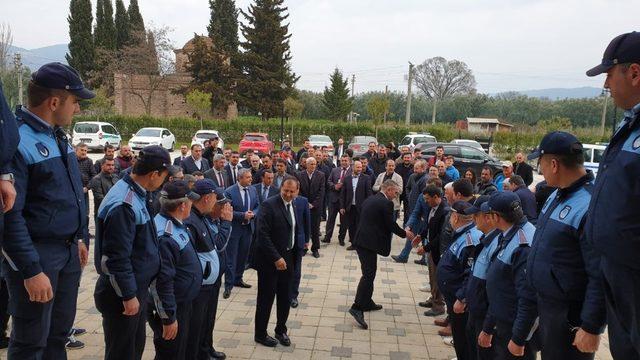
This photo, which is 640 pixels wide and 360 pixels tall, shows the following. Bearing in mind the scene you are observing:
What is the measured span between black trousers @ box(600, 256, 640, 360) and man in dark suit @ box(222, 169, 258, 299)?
5059 mm

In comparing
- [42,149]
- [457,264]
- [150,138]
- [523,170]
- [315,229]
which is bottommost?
[315,229]

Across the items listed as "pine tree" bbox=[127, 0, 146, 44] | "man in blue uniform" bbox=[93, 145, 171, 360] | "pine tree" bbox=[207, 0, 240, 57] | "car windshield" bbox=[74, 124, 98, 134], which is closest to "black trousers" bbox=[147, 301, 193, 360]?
"man in blue uniform" bbox=[93, 145, 171, 360]

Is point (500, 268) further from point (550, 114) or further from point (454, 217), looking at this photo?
point (550, 114)

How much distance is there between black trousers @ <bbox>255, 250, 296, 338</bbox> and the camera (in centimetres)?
485

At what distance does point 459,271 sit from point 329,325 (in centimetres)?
208

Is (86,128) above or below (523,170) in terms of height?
above

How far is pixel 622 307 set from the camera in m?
1.97

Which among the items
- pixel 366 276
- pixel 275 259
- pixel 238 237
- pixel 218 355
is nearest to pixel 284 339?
pixel 218 355

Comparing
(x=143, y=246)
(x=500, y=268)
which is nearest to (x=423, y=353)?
(x=500, y=268)

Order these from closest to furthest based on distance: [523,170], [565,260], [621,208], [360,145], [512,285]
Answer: [621,208] < [565,260] < [512,285] < [523,170] < [360,145]

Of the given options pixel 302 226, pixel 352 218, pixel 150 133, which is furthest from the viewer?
pixel 150 133

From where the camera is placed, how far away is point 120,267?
283 cm

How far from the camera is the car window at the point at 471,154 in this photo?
739 inches

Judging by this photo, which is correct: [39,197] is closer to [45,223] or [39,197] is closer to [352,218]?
[45,223]
